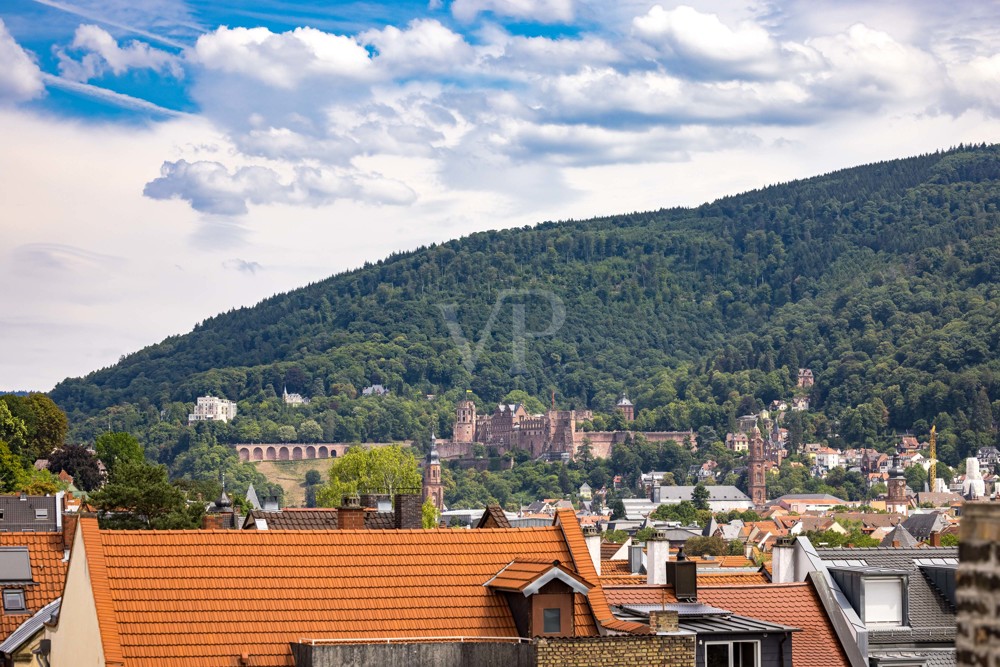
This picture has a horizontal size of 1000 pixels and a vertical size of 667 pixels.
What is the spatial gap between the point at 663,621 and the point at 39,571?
38.6ft

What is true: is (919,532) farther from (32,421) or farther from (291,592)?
(291,592)

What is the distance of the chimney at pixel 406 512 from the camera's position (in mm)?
33219

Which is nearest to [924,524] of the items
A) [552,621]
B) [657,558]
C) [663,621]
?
[657,558]

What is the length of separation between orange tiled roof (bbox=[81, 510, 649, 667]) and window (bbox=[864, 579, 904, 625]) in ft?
15.7

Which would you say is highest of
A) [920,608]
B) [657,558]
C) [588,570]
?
[588,570]

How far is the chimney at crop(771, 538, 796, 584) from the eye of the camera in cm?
2386

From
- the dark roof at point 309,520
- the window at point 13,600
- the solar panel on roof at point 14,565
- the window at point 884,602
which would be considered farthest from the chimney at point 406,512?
the window at point 884,602

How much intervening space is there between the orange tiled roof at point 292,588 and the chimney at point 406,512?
556 inches

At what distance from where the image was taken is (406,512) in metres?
34.0

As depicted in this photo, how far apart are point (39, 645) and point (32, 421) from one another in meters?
99.4

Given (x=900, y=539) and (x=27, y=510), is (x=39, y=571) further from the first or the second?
(x=900, y=539)

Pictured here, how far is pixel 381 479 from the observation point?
9150 cm

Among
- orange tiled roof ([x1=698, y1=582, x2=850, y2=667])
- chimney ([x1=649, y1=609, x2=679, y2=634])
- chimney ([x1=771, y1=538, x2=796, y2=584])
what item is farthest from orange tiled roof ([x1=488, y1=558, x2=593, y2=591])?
chimney ([x1=771, y1=538, x2=796, y2=584])

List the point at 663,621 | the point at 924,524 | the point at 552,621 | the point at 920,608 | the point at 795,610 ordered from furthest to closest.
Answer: the point at 924,524 → the point at 920,608 → the point at 795,610 → the point at 663,621 → the point at 552,621
